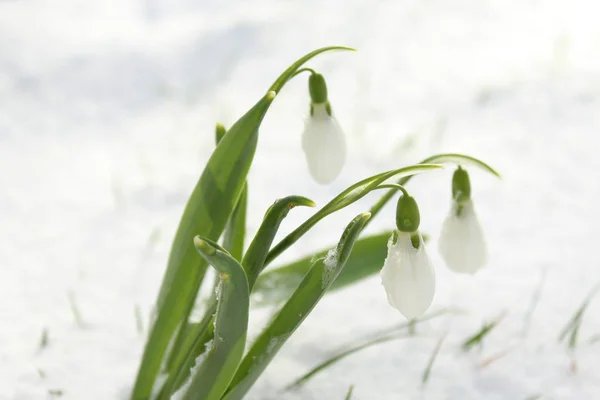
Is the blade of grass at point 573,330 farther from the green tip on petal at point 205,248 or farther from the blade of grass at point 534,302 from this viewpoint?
the green tip on petal at point 205,248

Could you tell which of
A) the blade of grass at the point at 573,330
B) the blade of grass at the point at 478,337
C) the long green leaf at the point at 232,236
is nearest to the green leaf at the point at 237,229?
the long green leaf at the point at 232,236

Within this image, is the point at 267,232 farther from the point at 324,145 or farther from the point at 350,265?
the point at 350,265

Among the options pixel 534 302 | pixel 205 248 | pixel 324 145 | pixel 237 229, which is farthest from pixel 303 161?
pixel 205 248

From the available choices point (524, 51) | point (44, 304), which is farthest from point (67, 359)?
point (524, 51)

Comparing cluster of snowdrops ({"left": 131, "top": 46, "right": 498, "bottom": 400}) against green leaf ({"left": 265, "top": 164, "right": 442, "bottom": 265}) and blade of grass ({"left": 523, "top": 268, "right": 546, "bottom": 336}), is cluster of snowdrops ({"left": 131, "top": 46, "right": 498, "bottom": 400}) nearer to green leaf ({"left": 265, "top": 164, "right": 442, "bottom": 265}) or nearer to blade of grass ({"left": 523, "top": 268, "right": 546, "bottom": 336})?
green leaf ({"left": 265, "top": 164, "right": 442, "bottom": 265})

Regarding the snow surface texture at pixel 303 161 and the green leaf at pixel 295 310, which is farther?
the snow surface texture at pixel 303 161

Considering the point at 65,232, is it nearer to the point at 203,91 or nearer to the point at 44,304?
the point at 44,304

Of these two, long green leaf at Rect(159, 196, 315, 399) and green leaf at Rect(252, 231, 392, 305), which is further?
green leaf at Rect(252, 231, 392, 305)

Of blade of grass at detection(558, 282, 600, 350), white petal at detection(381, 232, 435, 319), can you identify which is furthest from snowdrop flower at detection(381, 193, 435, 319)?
blade of grass at detection(558, 282, 600, 350)
